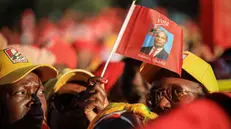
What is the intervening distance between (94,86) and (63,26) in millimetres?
8840

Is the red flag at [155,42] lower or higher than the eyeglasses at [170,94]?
higher

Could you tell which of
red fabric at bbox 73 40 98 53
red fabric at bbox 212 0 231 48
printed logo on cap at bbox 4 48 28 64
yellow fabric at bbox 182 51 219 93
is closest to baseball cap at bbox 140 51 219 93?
yellow fabric at bbox 182 51 219 93

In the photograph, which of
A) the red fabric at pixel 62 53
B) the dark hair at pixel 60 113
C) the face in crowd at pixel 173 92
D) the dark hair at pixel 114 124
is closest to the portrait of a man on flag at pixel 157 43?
the face in crowd at pixel 173 92

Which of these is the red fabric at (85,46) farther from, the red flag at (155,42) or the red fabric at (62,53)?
the red flag at (155,42)

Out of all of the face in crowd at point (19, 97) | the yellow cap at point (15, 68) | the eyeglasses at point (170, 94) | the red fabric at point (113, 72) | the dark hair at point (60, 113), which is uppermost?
the eyeglasses at point (170, 94)

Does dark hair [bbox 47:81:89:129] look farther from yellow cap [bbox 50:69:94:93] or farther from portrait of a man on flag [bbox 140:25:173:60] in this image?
portrait of a man on flag [bbox 140:25:173:60]

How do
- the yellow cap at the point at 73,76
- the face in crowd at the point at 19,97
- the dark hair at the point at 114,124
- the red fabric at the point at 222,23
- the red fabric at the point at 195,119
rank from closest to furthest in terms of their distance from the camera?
1. the red fabric at the point at 195,119
2. the dark hair at the point at 114,124
3. the face in crowd at the point at 19,97
4. the yellow cap at the point at 73,76
5. the red fabric at the point at 222,23

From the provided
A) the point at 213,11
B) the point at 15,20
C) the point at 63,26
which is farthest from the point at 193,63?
the point at 15,20

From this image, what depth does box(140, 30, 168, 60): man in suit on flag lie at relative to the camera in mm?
4109

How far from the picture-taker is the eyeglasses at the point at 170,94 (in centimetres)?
408

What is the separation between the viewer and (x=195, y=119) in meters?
2.08

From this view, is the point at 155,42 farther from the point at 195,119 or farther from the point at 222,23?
the point at 222,23

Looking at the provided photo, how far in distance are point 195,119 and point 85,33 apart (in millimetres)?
9813

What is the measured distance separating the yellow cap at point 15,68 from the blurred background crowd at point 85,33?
51.5 inches
